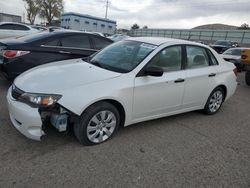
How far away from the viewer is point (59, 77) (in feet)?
11.3

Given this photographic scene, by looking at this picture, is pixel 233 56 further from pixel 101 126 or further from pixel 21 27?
pixel 21 27

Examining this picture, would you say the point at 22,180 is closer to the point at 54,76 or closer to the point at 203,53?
the point at 54,76

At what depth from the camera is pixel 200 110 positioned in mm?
5324

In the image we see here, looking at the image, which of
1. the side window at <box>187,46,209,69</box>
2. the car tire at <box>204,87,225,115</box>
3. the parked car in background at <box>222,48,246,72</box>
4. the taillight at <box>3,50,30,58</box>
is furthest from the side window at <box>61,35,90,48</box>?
the parked car in background at <box>222,48,246,72</box>

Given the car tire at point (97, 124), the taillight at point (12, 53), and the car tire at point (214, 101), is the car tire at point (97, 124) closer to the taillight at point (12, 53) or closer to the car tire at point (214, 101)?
the car tire at point (214, 101)

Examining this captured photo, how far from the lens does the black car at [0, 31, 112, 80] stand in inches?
211

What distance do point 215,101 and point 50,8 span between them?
64434mm

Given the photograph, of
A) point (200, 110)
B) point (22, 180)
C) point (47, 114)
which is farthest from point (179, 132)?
point (22, 180)

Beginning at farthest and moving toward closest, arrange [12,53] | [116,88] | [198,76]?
1. [12,53]
2. [198,76]
3. [116,88]

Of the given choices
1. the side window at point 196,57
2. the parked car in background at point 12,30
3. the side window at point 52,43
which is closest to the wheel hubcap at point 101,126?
the side window at point 196,57

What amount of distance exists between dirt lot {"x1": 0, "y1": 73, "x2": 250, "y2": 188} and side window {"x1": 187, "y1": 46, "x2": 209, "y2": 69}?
46.8 inches

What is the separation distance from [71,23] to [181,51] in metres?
46.6

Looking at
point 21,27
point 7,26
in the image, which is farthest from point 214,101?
point 7,26

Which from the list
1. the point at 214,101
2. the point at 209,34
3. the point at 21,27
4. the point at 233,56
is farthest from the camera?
the point at 209,34
